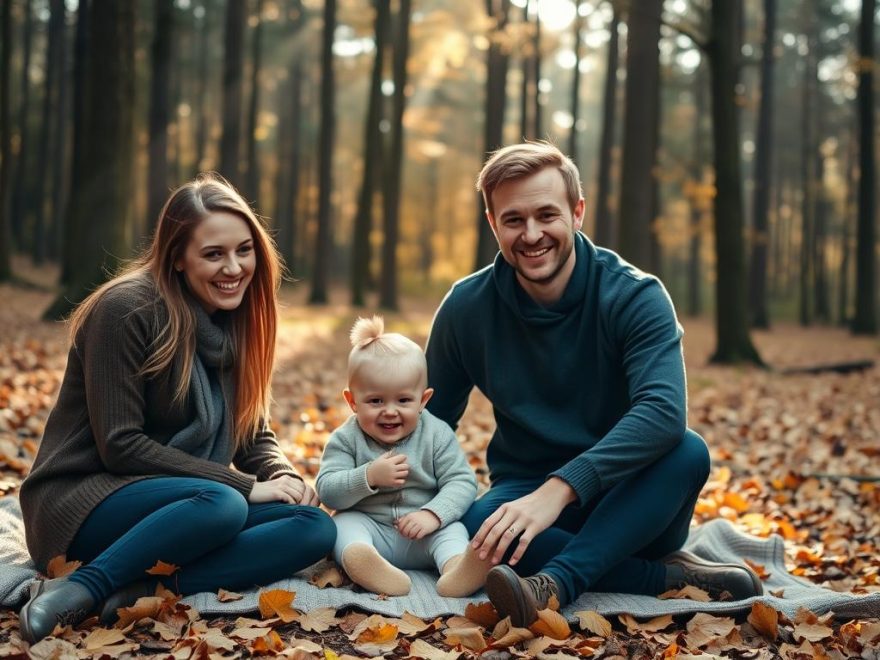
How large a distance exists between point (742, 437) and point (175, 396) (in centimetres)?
511

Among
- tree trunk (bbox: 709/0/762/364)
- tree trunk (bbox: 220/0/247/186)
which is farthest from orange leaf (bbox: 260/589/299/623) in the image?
tree trunk (bbox: 220/0/247/186)

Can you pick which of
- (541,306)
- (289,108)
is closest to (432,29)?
(289,108)

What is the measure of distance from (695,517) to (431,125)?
19598mm

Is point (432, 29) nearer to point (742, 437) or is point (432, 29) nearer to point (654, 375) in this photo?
point (742, 437)

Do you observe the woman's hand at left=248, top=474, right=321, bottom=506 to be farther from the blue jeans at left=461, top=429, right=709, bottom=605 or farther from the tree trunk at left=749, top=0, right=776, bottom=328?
the tree trunk at left=749, top=0, right=776, bottom=328

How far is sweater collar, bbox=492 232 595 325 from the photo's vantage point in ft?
11.7

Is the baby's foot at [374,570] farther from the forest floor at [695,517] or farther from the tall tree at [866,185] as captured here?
the tall tree at [866,185]

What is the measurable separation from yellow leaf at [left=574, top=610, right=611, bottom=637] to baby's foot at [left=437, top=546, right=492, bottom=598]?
1.23 feet

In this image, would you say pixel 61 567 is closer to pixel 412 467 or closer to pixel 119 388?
pixel 119 388

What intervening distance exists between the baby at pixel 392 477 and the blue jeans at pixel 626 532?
33 cm

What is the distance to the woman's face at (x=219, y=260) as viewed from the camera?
132 inches

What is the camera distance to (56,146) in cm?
2367

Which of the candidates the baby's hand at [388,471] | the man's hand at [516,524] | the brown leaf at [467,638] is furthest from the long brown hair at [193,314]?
the brown leaf at [467,638]

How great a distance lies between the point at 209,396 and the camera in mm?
3412
